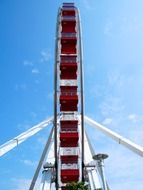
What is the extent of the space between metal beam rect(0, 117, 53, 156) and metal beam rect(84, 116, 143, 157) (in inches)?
164

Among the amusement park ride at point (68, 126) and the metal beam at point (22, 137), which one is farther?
the amusement park ride at point (68, 126)

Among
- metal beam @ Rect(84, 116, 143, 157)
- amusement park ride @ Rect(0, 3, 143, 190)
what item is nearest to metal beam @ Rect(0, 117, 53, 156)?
→ amusement park ride @ Rect(0, 3, 143, 190)

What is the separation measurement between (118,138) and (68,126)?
9632 millimetres

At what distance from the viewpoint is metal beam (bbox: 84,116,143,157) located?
26.4 metres

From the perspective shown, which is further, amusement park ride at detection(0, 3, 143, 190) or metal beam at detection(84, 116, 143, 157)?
amusement park ride at detection(0, 3, 143, 190)

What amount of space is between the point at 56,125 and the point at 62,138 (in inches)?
85.5

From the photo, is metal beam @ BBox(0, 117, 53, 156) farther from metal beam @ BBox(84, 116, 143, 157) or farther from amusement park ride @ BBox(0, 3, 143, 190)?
metal beam @ BBox(84, 116, 143, 157)

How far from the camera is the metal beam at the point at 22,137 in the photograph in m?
29.2

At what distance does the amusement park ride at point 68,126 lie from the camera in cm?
3638

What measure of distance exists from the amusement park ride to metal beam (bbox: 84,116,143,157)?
0.10m

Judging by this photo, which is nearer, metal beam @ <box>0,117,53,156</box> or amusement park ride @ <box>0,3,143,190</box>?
metal beam @ <box>0,117,53,156</box>

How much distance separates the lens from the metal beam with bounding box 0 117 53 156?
95.9ft

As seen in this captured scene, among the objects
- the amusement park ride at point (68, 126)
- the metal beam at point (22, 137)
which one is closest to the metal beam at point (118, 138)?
the amusement park ride at point (68, 126)

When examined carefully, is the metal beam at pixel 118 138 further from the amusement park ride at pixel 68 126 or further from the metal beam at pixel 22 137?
the metal beam at pixel 22 137
